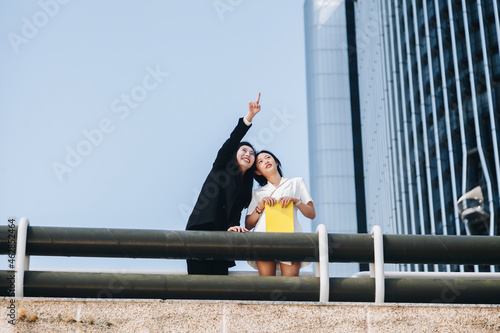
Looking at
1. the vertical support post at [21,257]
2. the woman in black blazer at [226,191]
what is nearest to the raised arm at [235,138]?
the woman in black blazer at [226,191]

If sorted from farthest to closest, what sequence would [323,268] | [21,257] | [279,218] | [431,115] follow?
1. [431,115]
2. [279,218]
3. [323,268]
4. [21,257]

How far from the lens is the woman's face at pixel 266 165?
714cm

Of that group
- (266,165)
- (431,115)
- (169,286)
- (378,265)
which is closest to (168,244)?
(169,286)

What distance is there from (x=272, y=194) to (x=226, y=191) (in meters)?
0.47

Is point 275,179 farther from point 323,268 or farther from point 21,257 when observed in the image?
point 21,257

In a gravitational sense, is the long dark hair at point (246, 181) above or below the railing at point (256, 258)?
above

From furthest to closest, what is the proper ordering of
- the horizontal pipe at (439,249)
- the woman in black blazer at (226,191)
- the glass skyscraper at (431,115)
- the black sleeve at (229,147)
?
the glass skyscraper at (431,115) < the black sleeve at (229,147) < the woman in black blazer at (226,191) < the horizontal pipe at (439,249)

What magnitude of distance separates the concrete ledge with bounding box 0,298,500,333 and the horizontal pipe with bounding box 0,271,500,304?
289 millimetres

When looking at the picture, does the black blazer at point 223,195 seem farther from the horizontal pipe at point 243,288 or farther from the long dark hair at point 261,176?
the horizontal pipe at point 243,288

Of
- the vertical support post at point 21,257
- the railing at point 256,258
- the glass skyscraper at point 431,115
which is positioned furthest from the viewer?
the glass skyscraper at point 431,115

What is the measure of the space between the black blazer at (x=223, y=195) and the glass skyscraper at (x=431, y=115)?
131 feet

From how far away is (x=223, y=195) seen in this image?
6773mm

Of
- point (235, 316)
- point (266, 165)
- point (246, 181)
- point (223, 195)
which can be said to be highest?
point (266, 165)

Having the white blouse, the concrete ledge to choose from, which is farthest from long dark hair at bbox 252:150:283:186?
the concrete ledge
